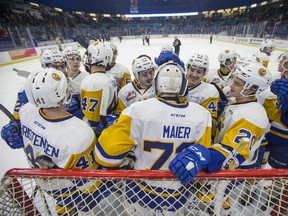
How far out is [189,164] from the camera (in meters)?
0.82

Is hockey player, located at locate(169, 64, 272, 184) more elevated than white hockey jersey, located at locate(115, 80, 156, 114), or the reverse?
hockey player, located at locate(169, 64, 272, 184)

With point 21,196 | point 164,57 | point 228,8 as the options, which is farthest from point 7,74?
point 228,8

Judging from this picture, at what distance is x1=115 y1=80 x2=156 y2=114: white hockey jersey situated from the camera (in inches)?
87.0

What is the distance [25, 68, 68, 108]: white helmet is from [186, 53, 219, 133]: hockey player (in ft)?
4.56

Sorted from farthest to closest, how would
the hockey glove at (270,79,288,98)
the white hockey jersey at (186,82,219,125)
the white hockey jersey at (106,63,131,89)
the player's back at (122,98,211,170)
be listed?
the white hockey jersey at (106,63,131,89), the white hockey jersey at (186,82,219,125), the hockey glove at (270,79,288,98), the player's back at (122,98,211,170)

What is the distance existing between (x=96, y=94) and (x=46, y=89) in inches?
34.2

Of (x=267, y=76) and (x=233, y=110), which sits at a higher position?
(x=267, y=76)

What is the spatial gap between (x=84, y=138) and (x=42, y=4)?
2882 cm

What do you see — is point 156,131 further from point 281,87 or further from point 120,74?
point 120,74

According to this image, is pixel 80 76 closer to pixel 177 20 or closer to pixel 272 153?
pixel 272 153

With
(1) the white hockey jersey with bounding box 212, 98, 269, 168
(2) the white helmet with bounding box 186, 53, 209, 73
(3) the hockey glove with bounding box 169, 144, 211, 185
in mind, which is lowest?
(1) the white hockey jersey with bounding box 212, 98, 269, 168

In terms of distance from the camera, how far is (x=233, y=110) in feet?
4.75

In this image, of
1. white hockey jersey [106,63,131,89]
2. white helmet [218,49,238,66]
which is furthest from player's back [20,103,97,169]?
white helmet [218,49,238,66]

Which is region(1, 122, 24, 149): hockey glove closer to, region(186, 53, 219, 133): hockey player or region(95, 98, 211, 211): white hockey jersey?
region(95, 98, 211, 211): white hockey jersey
